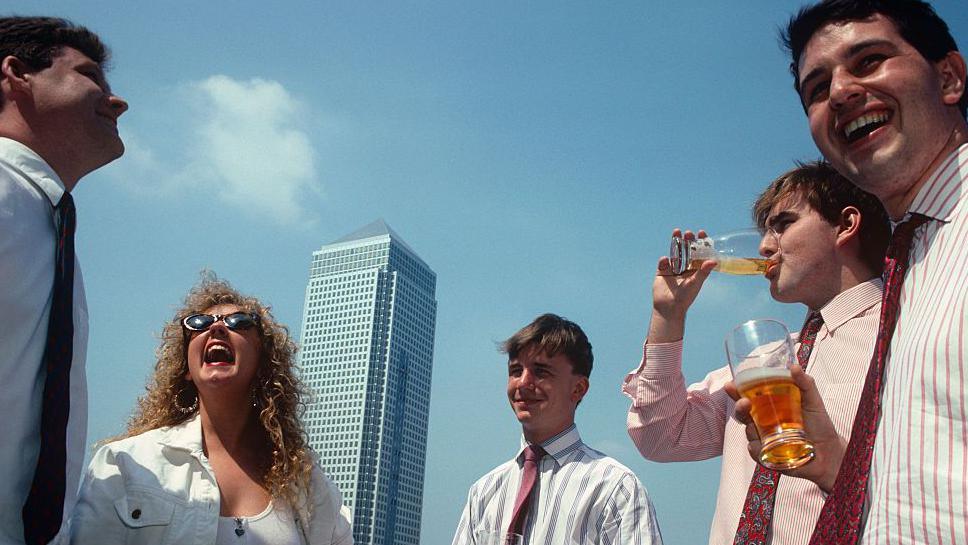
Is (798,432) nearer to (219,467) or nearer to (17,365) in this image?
(17,365)

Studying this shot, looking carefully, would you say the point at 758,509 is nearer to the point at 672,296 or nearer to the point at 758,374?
the point at 758,374

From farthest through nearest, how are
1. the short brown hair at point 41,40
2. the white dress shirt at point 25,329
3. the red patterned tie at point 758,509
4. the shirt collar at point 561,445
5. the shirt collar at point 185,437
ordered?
the shirt collar at point 561,445
the shirt collar at point 185,437
the short brown hair at point 41,40
the red patterned tie at point 758,509
the white dress shirt at point 25,329

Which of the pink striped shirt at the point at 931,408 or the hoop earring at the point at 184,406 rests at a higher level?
the hoop earring at the point at 184,406

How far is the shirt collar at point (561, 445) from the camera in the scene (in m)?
5.18

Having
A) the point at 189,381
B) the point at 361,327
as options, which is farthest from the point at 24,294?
the point at 361,327

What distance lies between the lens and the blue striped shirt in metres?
4.66

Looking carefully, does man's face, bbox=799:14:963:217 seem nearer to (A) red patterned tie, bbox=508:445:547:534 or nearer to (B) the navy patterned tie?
(B) the navy patterned tie

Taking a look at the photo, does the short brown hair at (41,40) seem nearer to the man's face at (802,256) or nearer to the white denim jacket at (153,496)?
the white denim jacket at (153,496)

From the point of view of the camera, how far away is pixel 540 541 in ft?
15.5

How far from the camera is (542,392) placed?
5473 mm

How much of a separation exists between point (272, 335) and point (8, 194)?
2.31 m

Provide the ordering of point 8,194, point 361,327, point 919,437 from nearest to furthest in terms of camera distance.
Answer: point 919,437 → point 8,194 → point 361,327

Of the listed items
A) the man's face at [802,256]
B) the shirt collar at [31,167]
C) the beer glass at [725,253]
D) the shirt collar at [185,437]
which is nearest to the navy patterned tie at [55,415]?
the shirt collar at [31,167]

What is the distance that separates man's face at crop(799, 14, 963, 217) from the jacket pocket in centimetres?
342
